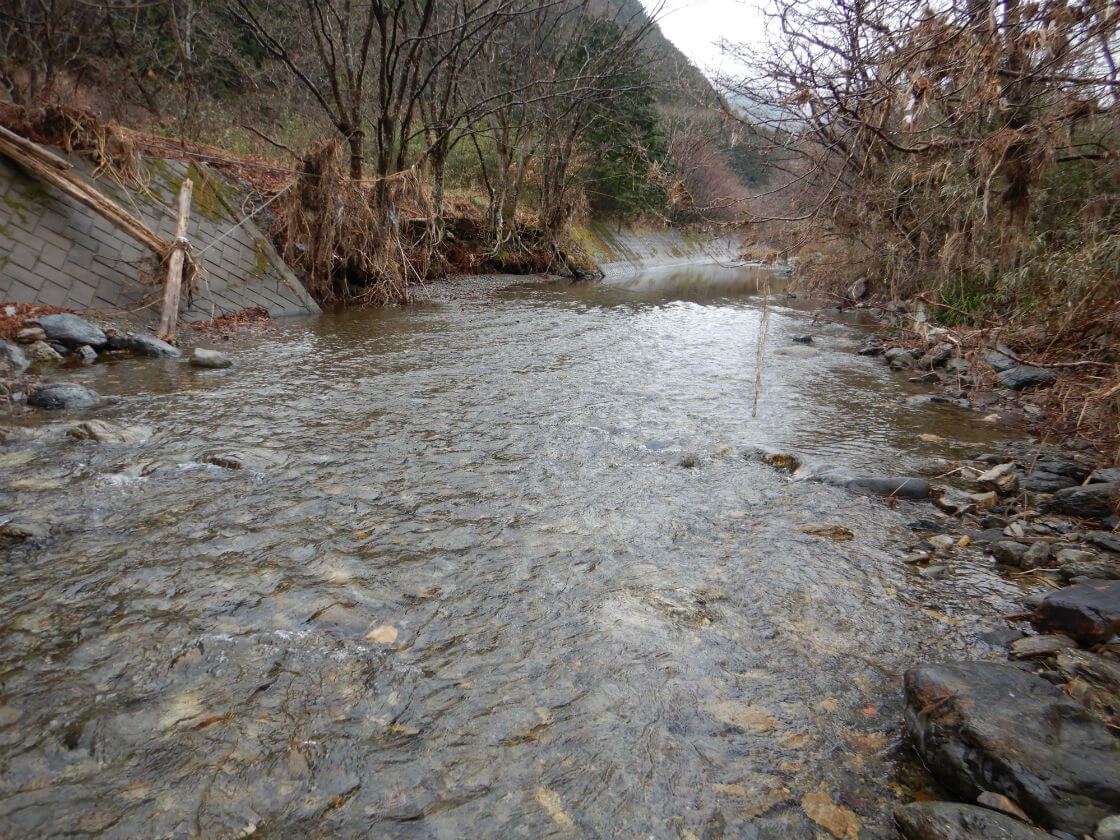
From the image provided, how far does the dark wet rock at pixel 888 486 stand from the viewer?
387 cm

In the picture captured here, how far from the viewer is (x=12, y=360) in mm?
5172

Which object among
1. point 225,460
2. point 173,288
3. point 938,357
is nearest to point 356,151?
point 173,288

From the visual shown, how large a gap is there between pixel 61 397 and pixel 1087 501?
6.99 metres

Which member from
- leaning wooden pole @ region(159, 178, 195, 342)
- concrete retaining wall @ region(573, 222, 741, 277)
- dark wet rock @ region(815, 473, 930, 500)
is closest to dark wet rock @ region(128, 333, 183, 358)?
leaning wooden pole @ region(159, 178, 195, 342)

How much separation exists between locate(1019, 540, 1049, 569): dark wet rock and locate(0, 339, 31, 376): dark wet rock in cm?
731

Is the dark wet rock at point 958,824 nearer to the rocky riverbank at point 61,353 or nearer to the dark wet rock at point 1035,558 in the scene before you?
the dark wet rock at point 1035,558

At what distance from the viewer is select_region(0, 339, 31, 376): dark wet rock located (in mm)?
5047

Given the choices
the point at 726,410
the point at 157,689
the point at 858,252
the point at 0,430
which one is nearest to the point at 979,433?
the point at 726,410

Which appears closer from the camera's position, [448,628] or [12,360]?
[448,628]

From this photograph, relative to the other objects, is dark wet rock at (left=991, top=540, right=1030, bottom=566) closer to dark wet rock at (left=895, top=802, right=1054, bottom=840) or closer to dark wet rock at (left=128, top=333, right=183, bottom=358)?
dark wet rock at (left=895, top=802, right=1054, bottom=840)

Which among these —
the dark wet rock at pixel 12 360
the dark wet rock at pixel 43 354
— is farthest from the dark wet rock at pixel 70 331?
the dark wet rock at pixel 12 360

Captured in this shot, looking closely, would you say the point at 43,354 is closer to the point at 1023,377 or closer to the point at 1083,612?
the point at 1083,612

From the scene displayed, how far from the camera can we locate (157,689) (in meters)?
1.96

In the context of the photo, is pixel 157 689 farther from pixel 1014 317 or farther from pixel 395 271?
pixel 395 271
